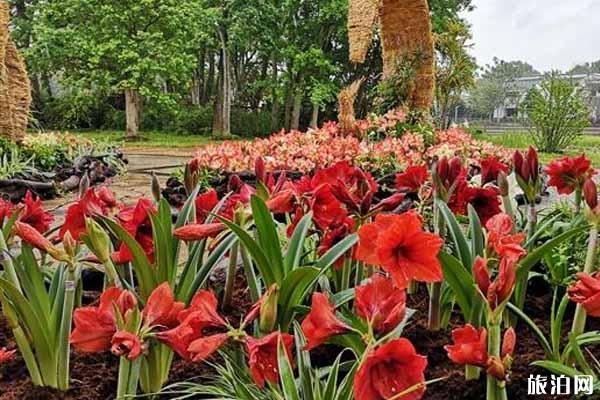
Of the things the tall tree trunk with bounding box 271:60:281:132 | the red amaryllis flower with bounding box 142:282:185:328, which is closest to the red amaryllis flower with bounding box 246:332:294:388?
the red amaryllis flower with bounding box 142:282:185:328

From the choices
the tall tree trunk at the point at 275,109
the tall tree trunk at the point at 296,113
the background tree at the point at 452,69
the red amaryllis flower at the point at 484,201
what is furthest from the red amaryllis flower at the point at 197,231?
the tall tree trunk at the point at 275,109

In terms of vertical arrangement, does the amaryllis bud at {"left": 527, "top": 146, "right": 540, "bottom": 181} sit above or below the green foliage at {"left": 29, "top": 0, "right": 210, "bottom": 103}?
below

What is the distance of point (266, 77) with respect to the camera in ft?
66.1

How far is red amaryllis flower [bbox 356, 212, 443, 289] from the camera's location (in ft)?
2.89

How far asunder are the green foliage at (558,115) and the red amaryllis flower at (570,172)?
10834 millimetres

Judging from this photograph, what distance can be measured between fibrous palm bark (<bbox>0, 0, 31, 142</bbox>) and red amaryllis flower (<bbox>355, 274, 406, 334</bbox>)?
598 centimetres

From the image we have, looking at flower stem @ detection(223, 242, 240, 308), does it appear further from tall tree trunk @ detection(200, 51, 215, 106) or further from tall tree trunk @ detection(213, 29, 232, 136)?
tall tree trunk @ detection(200, 51, 215, 106)

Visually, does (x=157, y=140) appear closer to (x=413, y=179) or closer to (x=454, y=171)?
(x=413, y=179)

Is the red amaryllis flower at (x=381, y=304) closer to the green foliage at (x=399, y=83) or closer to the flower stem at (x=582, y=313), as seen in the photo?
the flower stem at (x=582, y=313)

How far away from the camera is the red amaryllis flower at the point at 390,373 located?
760mm

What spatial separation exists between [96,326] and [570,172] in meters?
1.17

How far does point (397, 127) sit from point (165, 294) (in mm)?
5311

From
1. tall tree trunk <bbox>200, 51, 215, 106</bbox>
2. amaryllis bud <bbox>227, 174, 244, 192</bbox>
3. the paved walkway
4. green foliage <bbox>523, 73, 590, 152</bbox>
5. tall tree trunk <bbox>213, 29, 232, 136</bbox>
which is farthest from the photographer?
tall tree trunk <bbox>200, 51, 215, 106</bbox>

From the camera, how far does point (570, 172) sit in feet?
4.80
